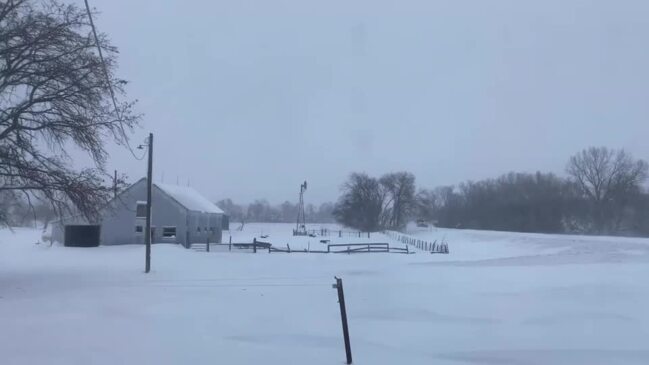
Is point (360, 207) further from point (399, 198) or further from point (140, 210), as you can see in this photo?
point (140, 210)

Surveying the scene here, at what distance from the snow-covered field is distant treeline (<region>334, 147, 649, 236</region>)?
73.1m

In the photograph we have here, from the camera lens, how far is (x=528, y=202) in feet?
372

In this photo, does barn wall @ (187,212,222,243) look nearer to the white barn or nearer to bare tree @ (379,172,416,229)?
the white barn

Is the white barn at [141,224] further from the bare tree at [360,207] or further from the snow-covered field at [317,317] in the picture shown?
the bare tree at [360,207]

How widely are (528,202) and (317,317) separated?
339 ft

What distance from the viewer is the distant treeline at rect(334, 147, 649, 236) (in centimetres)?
10088

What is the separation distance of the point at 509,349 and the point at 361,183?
124923 millimetres

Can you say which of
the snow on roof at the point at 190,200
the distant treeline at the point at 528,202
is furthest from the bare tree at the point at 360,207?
the snow on roof at the point at 190,200

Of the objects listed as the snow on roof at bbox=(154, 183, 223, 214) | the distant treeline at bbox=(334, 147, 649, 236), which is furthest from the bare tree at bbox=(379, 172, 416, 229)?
the snow on roof at bbox=(154, 183, 223, 214)

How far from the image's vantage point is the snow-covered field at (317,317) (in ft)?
36.3

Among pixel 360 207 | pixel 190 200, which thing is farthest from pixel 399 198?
pixel 190 200

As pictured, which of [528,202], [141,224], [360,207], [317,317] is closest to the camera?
[317,317]

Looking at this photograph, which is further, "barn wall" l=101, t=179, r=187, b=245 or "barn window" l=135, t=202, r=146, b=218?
"barn window" l=135, t=202, r=146, b=218

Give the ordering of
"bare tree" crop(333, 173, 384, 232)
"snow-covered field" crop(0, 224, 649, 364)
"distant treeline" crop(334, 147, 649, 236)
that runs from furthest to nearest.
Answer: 1. "bare tree" crop(333, 173, 384, 232)
2. "distant treeline" crop(334, 147, 649, 236)
3. "snow-covered field" crop(0, 224, 649, 364)
